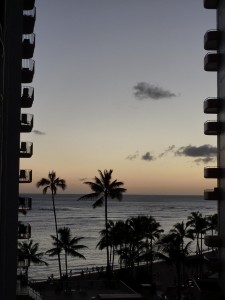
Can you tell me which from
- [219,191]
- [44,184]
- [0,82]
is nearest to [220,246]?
[219,191]

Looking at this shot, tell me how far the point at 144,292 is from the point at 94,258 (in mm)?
88552

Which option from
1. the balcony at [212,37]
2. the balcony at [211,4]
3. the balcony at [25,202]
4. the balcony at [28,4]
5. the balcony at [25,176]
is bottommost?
the balcony at [25,202]

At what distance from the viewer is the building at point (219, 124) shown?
45.5 metres

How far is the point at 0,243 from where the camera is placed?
19797mm

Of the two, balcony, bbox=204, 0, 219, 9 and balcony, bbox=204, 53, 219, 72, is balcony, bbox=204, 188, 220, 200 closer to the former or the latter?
balcony, bbox=204, 53, 219, 72

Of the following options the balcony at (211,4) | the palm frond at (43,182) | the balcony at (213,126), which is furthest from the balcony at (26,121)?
the palm frond at (43,182)

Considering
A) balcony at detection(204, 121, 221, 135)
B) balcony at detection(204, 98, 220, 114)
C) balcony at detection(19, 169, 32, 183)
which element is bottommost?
balcony at detection(19, 169, 32, 183)

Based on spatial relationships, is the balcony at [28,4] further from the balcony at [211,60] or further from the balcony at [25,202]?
the balcony at [211,60]

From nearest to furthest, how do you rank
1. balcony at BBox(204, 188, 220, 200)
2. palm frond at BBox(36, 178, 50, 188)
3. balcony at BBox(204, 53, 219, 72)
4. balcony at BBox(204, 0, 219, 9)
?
balcony at BBox(204, 188, 220, 200), balcony at BBox(204, 53, 219, 72), balcony at BBox(204, 0, 219, 9), palm frond at BBox(36, 178, 50, 188)

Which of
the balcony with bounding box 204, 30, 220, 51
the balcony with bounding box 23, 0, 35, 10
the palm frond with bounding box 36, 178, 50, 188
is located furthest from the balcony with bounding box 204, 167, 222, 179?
the palm frond with bounding box 36, 178, 50, 188

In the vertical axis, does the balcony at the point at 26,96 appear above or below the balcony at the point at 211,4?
below

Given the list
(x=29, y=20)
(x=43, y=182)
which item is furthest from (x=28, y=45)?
(x=43, y=182)

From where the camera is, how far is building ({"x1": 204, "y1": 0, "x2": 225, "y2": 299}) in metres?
45.5

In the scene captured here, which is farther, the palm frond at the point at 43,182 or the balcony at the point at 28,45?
the palm frond at the point at 43,182
